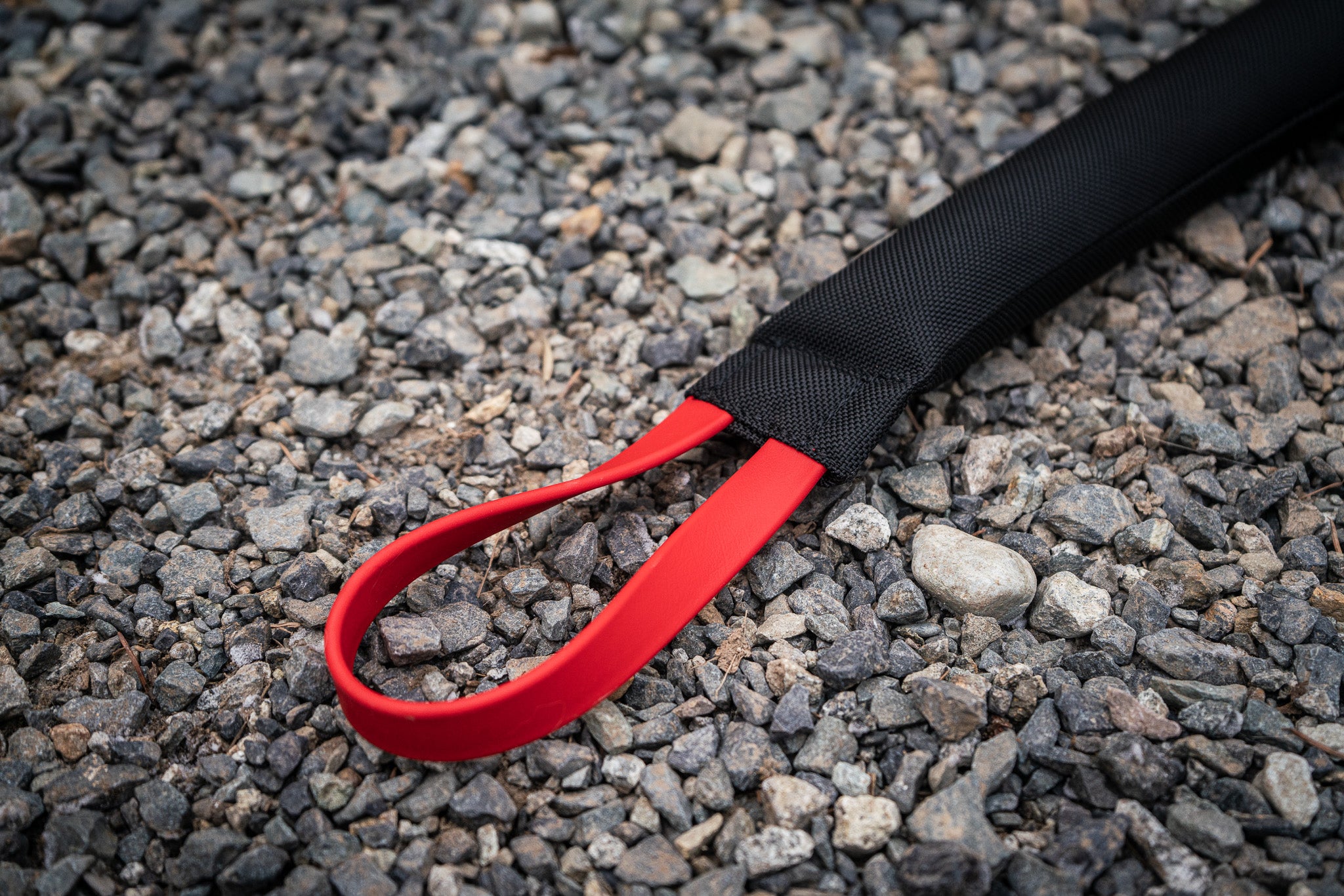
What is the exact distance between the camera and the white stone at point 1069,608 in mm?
1953

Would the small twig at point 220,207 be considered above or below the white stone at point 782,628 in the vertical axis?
above

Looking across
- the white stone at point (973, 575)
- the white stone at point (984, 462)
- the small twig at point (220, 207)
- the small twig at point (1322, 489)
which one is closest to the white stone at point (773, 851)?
the white stone at point (973, 575)

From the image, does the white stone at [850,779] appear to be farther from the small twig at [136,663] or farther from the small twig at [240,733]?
the small twig at [136,663]

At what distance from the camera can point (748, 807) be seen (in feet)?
5.80

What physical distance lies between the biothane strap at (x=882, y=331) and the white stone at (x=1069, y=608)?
50 cm

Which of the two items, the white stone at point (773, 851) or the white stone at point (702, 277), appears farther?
the white stone at point (702, 277)

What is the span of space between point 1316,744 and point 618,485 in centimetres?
151

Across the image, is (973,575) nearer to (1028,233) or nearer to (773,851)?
(773,851)

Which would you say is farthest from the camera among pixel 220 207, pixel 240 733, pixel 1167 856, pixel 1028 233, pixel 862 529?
pixel 220 207

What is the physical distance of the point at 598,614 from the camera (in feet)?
6.30

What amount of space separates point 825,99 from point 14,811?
2896mm

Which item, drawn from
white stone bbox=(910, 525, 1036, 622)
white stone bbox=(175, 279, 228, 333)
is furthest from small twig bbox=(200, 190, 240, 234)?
white stone bbox=(910, 525, 1036, 622)

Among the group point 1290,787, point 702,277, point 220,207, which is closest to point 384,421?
point 702,277

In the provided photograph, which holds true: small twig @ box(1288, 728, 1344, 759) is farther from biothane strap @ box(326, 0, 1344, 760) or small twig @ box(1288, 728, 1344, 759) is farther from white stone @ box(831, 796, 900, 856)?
biothane strap @ box(326, 0, 1344, 760)
